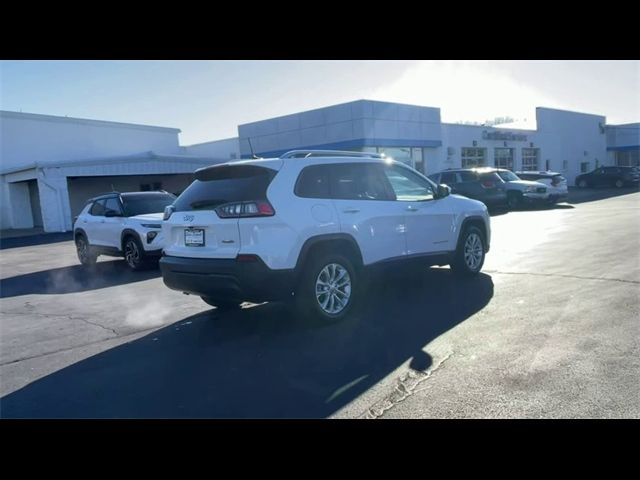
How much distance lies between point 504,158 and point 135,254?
33.4 metres

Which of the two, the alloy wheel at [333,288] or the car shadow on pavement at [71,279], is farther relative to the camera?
the car shadow on pavement at [71,279]

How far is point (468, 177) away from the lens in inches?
834

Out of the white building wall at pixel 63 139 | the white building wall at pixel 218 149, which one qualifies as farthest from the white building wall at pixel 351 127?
the white building wall at pixel 63 139

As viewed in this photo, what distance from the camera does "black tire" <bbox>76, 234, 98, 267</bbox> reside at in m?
12.0

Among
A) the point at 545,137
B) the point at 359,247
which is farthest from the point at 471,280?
the point at 545,137

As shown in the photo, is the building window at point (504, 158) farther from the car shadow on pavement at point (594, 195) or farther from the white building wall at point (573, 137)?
the car shadow on pavement at point (594, 195)

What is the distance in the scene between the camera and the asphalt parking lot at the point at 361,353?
3.67 metres

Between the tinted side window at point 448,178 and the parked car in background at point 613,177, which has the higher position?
the tinted side window at point 448,178

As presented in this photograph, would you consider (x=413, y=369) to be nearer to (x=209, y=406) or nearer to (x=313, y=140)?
(x=209, y=406)

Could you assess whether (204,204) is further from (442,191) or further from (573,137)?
(573,137)

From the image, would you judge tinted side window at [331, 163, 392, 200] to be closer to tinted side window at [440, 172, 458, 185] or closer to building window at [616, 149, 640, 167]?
tinted side window at [440, 172, 458, 185]

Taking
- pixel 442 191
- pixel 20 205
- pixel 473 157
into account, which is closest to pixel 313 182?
pixel 442 191

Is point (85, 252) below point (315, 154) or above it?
below
